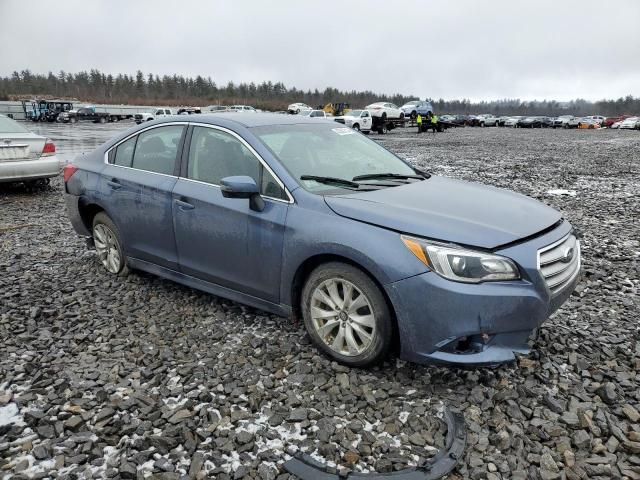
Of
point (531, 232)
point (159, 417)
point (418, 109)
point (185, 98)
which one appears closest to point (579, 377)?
point (531, 232)

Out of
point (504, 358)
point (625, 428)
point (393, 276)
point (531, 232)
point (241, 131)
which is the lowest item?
point (625, 428)

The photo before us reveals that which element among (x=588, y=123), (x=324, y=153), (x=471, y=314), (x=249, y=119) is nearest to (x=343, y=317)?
(x=471, y=314)

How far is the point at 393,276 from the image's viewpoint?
2934 millimetres

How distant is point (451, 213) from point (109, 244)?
11.6 ft

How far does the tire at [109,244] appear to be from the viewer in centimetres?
487

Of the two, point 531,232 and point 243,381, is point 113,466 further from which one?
point 531,232

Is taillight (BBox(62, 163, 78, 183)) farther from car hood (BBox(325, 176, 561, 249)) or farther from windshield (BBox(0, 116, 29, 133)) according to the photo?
windshield (BBox(0, 116, 29, 133))

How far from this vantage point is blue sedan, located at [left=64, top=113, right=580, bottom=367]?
9.45 ft

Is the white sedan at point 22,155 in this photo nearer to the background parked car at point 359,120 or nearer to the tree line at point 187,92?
the background parked car at point 359,120

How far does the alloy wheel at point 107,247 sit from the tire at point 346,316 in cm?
245

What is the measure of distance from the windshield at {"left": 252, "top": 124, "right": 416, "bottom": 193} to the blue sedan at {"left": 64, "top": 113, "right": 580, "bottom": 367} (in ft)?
0.05

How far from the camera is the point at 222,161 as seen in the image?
13.0 feet

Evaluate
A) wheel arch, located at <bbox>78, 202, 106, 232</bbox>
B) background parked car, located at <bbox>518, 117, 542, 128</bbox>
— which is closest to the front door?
wheel arch, located at <bbox>78, 202, 106, 232</bbox>

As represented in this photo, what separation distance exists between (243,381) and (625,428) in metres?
2.26
